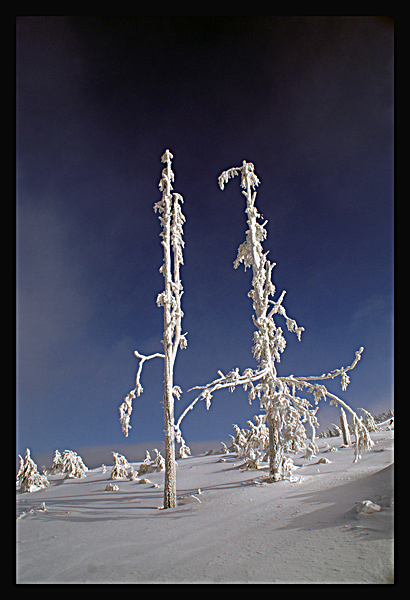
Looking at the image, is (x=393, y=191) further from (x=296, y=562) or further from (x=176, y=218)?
(x=296, y=562)

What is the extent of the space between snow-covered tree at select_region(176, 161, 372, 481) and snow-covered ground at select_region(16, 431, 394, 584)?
2.48 ft

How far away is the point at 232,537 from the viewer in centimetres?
486

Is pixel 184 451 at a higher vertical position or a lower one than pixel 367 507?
lower

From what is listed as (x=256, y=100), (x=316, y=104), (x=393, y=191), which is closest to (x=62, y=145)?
(x=256, y=100)

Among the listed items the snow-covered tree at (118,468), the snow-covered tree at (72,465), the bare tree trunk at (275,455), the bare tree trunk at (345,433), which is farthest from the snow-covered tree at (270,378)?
the snow-covered tree at (72,465)

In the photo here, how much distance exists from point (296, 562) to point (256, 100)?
8281mm

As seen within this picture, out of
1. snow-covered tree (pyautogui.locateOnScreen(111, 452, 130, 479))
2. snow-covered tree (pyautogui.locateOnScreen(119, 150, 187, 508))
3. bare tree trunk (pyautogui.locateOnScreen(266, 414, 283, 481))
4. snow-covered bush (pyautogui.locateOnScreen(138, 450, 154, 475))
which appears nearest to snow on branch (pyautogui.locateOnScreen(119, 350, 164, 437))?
snow-covered tree (pyautogui.locateOnScreen(119, 150, 187, 508))

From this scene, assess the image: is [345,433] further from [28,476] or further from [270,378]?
[28,476]

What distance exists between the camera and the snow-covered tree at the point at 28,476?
8.83m

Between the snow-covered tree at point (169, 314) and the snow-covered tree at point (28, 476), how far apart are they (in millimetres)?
3745

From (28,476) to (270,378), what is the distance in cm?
655

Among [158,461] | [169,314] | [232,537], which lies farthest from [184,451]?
[232,537]

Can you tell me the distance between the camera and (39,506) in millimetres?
7289

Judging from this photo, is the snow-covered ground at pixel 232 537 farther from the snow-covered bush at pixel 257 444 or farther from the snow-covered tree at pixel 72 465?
the snow-covered tree at pixel 72 465
